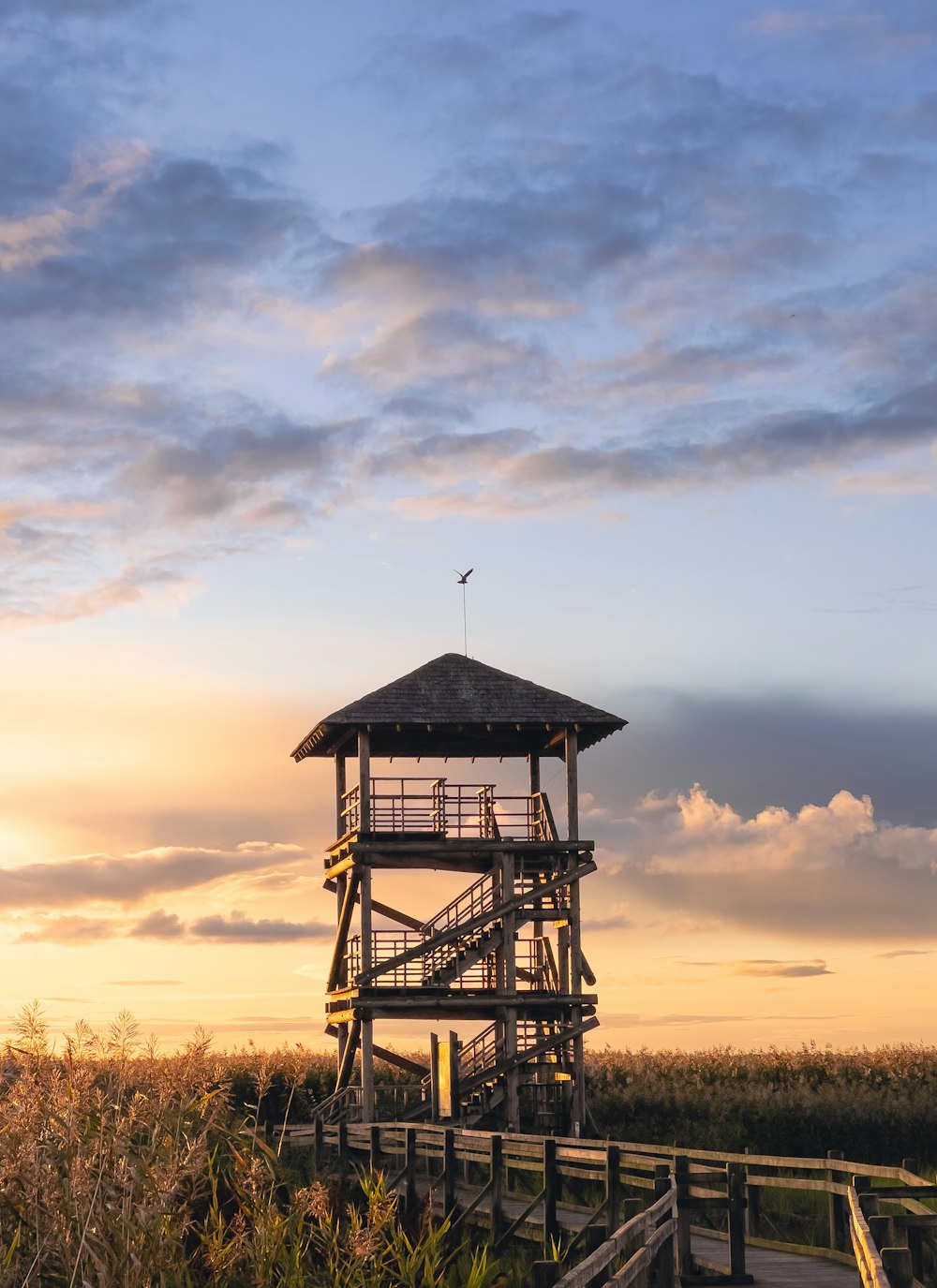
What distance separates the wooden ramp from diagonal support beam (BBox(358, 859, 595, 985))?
16621 mm

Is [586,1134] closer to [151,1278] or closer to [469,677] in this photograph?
[469,677]

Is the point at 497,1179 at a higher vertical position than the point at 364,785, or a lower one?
lower

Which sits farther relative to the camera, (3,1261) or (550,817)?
(550,817)

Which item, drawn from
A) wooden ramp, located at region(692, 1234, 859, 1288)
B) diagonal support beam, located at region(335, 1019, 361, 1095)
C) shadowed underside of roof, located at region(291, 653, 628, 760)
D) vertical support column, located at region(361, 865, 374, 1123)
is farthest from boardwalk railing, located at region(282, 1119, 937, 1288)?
shadowed underside of roof, located at region(291, 653, 628, 760)

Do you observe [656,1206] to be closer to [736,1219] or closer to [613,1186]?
[736,1219]

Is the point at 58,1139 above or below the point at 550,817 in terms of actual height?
below

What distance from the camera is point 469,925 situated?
114 feet

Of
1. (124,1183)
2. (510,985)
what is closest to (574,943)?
(510,985)

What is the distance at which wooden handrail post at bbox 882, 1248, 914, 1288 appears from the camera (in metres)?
10.6

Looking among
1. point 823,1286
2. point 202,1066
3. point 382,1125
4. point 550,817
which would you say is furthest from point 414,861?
point 202,1066

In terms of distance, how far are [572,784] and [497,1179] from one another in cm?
1746

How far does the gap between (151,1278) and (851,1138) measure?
90.9 ft

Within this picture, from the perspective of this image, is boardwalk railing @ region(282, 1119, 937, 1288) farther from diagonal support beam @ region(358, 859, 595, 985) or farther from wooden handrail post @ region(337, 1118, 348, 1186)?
diagonal support beam @ region(358, 859, 595, 985)

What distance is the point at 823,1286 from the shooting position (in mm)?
14805
